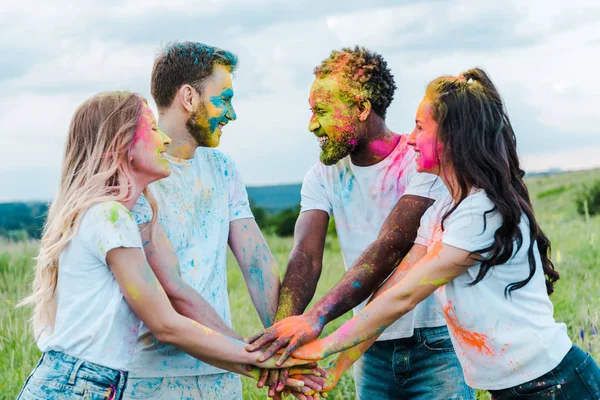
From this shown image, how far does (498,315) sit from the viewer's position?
295cm

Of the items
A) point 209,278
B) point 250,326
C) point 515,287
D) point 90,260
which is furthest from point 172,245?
point 250,326

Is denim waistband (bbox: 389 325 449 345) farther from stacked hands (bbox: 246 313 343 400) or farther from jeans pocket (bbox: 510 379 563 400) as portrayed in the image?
jeans pocket (bbox: 510 379 563 400)

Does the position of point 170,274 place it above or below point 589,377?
above

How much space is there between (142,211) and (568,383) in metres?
2.02

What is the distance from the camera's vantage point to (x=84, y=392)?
9.16 ft

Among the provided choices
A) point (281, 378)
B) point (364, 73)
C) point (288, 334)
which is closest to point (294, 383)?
point (281, 378)

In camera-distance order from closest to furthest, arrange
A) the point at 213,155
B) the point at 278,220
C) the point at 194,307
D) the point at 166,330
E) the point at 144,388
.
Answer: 1. the point at 166,330
2. the point at 144,388
3. the point at 194,307
4. the point at 213,155
5. the point at 278,220

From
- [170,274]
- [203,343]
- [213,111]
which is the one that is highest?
[213,111]

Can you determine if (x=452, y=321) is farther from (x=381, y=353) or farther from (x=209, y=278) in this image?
(x=209, y=278)

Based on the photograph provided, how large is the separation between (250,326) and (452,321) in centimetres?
394

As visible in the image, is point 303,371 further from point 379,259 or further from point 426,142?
point 426,142

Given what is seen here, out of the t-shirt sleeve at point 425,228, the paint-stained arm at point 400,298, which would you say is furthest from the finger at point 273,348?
the t-shirt sleeve at point 425,228

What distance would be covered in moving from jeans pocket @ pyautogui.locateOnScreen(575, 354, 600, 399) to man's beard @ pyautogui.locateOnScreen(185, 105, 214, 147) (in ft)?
6.96

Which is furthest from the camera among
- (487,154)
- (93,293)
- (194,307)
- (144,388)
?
(194,307)
